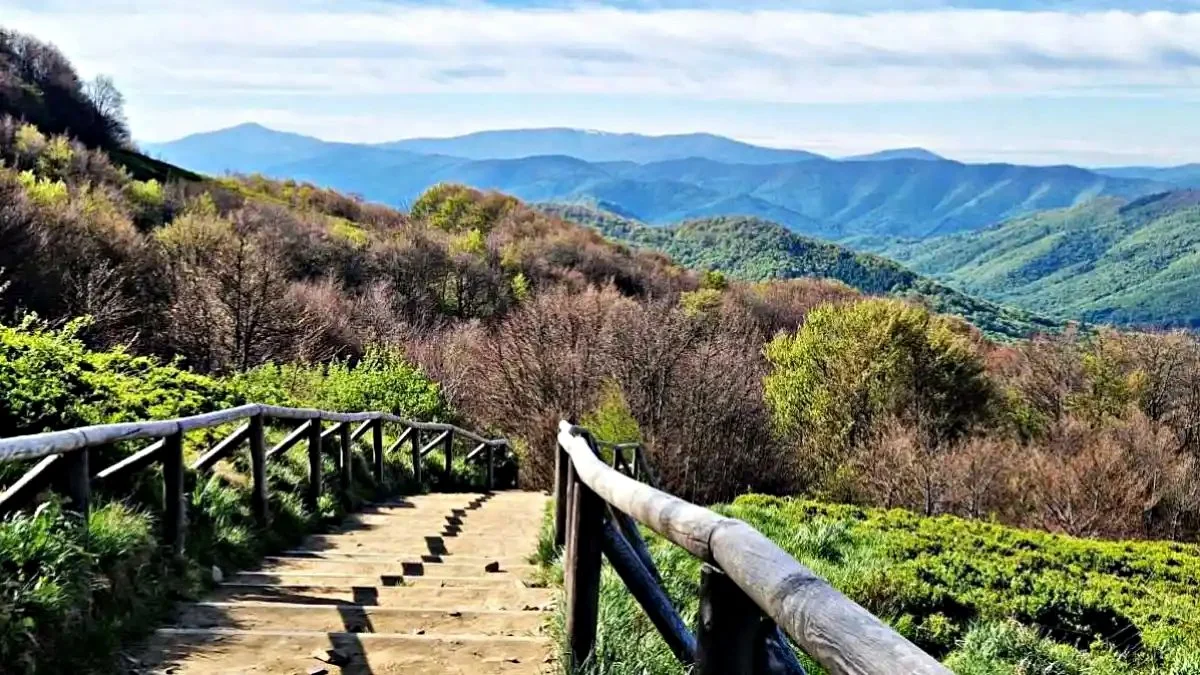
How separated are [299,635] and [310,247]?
5286 centimetres

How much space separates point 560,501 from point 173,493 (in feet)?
7.50

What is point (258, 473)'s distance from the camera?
273 inches

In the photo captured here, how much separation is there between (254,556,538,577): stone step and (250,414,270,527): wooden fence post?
49cm

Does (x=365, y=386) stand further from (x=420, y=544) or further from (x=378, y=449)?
(x=420, y=544)

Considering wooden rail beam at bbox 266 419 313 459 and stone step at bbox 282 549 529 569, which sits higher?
wooden rail beam at bbox 266 419 313 459

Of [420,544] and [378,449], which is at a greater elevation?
[420,544]

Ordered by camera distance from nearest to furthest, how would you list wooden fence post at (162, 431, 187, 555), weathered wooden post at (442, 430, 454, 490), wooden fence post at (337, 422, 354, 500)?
wooden fence post at (162, 431, 187, 555)
wooden fence post at (337, 422, 354, 500)
weathered wooden post at (442, 430, 454, 490)

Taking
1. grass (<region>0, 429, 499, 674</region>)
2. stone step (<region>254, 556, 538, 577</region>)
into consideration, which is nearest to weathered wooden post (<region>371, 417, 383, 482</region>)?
grass (<region>0, 429, 499, 674</region>)

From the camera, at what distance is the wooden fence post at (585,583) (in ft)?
12.2

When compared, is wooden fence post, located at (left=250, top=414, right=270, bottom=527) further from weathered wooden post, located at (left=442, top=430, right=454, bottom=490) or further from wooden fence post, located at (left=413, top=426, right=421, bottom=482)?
weathered wooden post, located at (left=442, top=430, right=454, bottom=490)

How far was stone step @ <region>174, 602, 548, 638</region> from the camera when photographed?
4.41 m

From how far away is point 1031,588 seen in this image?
1002 centimetres

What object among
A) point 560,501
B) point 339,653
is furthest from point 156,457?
point 560,501

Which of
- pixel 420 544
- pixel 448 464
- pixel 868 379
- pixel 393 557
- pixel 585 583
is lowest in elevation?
pixel 868 379
